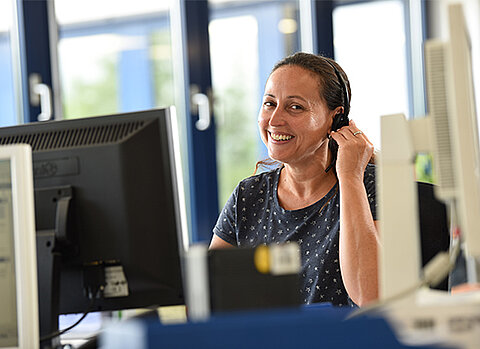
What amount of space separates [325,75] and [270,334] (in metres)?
1.35

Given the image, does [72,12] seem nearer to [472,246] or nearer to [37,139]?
[37,139]

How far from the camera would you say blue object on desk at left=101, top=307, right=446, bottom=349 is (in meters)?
0.79

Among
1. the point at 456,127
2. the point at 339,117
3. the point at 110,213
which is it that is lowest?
the point at 110,213

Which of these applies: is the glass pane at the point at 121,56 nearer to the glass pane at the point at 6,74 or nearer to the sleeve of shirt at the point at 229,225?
the glass pane at the point at 6,74

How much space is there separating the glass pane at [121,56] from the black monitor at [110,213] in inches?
84.9

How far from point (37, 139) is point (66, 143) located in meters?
0.08

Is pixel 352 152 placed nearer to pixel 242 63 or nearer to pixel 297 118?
pixel 297 118

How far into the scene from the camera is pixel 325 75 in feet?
6.70

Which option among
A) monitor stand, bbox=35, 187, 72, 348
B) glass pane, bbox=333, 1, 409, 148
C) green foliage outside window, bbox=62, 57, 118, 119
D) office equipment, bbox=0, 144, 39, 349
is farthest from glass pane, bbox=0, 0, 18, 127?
office equipment, bbox=0, 144, 39, 349

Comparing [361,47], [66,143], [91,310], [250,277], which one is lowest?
[91,310]

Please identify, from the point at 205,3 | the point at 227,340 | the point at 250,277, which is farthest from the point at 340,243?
the point at 205,3

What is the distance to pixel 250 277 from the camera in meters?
0.94

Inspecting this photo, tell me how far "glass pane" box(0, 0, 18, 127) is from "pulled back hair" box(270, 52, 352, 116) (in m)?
1.69

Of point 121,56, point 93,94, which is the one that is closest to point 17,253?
point 93,94
